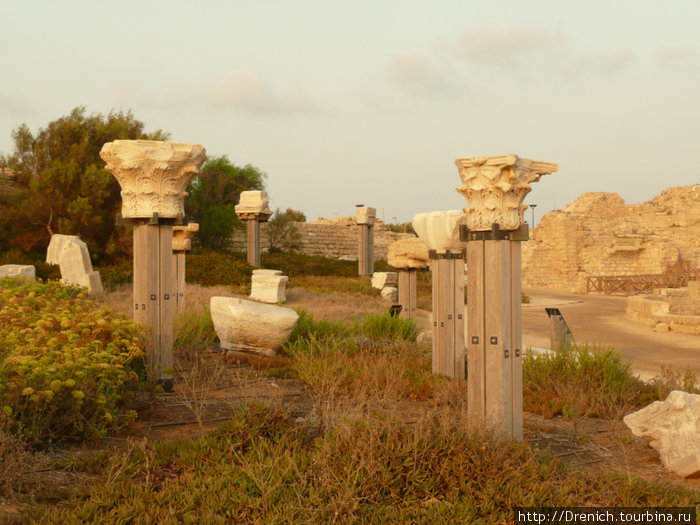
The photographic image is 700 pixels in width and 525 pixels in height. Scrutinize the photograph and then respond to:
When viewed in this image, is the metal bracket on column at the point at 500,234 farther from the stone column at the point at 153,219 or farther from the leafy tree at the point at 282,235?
the leafy tree at the point at 282,235

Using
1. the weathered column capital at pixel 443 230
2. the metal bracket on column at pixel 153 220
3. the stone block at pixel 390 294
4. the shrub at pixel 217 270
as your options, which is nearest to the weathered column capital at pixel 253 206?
the shrub at pixel 217 270

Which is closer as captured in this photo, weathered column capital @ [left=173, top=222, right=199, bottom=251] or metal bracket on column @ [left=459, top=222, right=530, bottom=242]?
metal bracket on column @ [left=459, top=222, right=530, bottom=242]

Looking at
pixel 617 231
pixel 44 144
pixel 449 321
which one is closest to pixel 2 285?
pixel 449 321

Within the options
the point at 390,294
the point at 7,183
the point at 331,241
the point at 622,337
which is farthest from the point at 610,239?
the point at 7,183

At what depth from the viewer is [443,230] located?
25.8 feet

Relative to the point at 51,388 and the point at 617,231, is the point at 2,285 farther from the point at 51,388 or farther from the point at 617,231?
the point at 617,231

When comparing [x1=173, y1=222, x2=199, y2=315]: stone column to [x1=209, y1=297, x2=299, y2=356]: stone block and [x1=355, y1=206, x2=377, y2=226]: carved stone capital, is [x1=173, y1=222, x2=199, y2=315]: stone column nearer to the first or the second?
[x1=209, y1=297, x2=299, y2=356]: stone block

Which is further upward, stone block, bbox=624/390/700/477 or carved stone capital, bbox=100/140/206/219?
carved stone capital, bbox=100/140/206/219

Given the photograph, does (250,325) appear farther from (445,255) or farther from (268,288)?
(268,288)

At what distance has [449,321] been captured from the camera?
7961mm

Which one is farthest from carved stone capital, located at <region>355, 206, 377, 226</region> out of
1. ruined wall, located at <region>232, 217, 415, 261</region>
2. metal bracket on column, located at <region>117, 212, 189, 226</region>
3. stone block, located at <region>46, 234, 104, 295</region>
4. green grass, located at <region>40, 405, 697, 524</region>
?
green grass, located at <region>40, 405, 697, 524</region>

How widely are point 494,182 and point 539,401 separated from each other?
2620mm

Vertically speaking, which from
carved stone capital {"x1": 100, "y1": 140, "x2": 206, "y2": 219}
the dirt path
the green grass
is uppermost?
carved stone capital {"x1": 100, "y1": 140, "x2": 206, "y2": 219}

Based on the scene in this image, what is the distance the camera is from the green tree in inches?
1035
